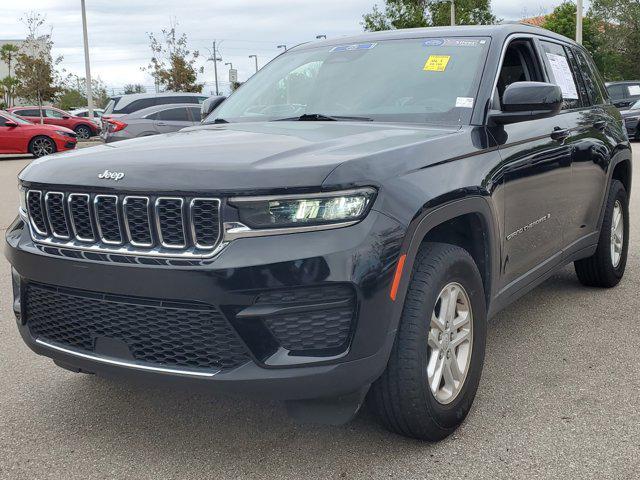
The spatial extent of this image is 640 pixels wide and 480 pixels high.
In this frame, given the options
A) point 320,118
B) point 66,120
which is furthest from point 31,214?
point 66,120

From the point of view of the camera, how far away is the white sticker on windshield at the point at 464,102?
3.57 meters

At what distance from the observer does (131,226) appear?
2.69m

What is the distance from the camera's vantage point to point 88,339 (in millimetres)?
2879

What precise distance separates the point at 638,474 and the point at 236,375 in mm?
1574

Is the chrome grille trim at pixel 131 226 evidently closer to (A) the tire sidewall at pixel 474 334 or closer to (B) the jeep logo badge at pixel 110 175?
(B) the jeep logo badge at pixel 110 175

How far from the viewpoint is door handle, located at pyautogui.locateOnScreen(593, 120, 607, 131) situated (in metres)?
4.95

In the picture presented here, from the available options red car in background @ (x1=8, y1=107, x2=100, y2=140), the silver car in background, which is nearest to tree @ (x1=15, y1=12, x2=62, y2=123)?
red car in background @ (x1=8, y1=107, x2=100, y2=140)

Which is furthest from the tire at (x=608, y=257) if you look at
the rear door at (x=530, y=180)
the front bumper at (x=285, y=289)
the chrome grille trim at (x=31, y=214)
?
the chrome grille trim at (x=31, y=214)

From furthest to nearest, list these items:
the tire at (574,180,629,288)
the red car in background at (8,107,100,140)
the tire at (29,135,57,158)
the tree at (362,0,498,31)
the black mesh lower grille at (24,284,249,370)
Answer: the tree at (362,0,498,31)
the red car in background at (8,107,100,140)
the tire at (29,135,57,158)
the tire at (574,180,629,288)
the black mesh lower grille at (24,284,249,370)

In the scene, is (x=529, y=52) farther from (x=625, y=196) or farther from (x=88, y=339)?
(x=88, y=339)

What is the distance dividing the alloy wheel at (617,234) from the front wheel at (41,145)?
723 inches

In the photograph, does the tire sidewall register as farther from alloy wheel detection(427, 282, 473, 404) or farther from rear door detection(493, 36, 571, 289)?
rear door detection(493, 36, 571, 289)

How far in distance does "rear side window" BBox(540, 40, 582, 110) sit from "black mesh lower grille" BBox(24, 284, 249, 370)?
114 inches

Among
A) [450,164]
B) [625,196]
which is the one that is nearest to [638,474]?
[450,164]
